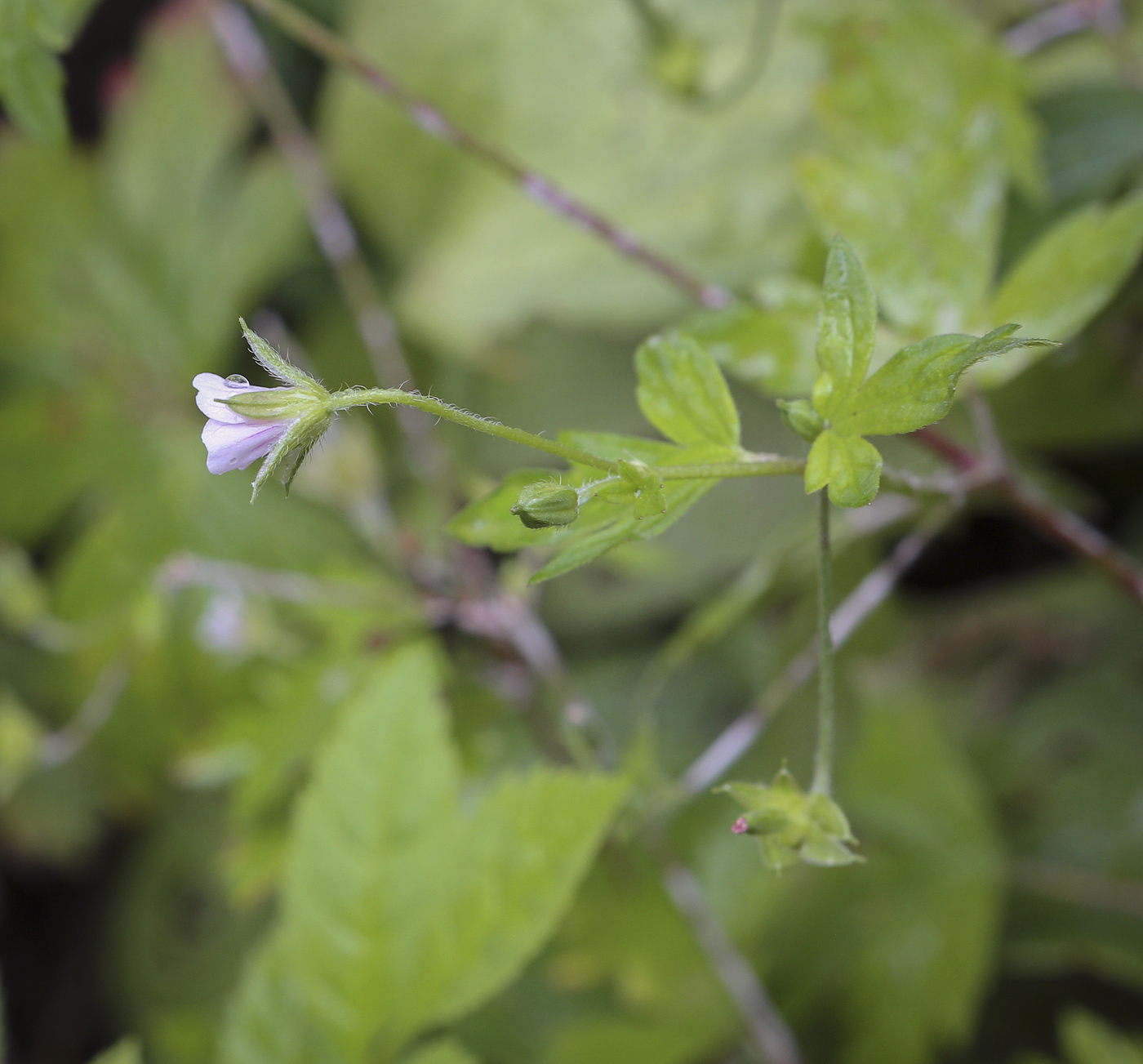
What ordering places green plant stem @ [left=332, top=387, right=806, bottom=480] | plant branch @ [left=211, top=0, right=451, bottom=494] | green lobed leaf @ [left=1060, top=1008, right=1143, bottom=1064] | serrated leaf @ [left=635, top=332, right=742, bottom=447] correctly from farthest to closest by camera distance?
plant branch @ [left=211, top=0, right=451, bottom=494]
green lobed leaf @ [left=1060, top=1008, right=1143, bottom=1064]
serrated leaf @ [left=635, top=332, right=742, bottom=447]
green plant stem @ [left=332, top=387, right=806, bottom=480]

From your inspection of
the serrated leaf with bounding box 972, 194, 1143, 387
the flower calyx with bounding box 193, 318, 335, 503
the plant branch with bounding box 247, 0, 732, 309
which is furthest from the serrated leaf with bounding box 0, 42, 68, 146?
the serrated leaf with bounding box 972, 194, 1143, 387

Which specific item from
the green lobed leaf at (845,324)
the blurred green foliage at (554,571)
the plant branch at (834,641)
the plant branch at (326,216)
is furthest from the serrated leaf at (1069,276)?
the plant branch at (326,216)

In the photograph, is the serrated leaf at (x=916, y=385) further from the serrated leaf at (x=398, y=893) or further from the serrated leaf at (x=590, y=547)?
the serrated leaf at (x=398, y=893)

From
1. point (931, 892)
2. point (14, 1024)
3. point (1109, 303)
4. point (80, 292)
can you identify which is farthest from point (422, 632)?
point (14, 1024)

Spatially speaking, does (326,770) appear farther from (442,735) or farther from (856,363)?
(856,363)

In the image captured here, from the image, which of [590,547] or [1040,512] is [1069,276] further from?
[590,547]

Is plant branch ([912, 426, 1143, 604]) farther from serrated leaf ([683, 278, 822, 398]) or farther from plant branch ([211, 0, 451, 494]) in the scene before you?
plant branch ([211, 0, 451, 494])

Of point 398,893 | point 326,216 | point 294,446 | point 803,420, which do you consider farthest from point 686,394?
point 326,216
